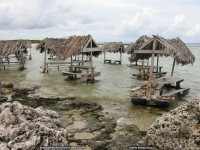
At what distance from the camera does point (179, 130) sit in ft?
22.8

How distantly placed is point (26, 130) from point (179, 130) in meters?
3.31

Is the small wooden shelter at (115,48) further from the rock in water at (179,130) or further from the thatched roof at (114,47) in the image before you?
the rock in water at (179,130)

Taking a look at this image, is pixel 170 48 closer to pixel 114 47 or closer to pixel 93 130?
pixel 93 130

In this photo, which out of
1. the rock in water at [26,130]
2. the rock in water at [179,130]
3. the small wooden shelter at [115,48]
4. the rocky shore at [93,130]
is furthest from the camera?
the small wooden shelter at [115,48]

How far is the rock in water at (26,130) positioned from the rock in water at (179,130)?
86.2 inches

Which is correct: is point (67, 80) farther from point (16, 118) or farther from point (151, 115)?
point (16, 118)

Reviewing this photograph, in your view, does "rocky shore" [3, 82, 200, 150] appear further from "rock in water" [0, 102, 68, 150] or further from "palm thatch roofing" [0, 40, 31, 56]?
"palm thatch roofing" [0, 40, 31, 56]

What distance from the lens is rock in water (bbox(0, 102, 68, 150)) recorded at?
5.86 m

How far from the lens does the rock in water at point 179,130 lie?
6.57 metres

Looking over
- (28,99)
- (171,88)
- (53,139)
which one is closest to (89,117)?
(28,99)

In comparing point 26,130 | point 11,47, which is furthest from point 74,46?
point 26,130

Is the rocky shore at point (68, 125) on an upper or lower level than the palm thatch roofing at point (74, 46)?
lower

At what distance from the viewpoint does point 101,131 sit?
31.0ft

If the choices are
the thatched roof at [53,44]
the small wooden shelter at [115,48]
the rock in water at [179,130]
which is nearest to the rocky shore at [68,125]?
the rock in water at [179,130]
